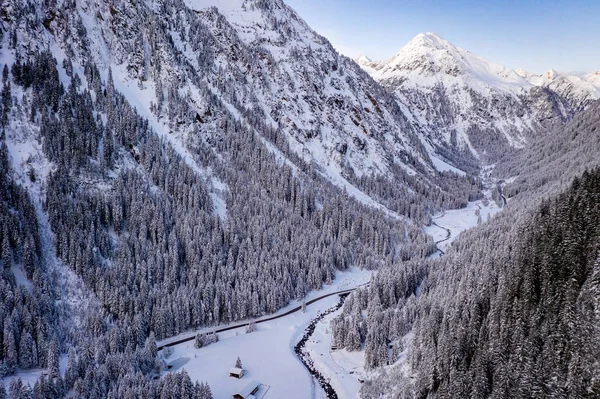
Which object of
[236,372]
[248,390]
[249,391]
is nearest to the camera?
[249,391]

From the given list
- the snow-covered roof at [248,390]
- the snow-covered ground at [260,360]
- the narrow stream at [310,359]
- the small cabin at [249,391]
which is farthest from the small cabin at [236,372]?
the narrow stream at [310,359]

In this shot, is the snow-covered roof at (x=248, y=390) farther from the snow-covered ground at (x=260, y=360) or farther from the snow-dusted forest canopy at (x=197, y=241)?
the snow-dusted forest canopy at (x=197, y=241)

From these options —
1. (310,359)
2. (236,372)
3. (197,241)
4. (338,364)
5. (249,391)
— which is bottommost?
(338,364)

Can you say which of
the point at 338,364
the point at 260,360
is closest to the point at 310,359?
the point at 338,364

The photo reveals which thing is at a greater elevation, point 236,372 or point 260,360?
point 236,372

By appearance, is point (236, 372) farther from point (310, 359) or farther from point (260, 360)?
point (310, 359)

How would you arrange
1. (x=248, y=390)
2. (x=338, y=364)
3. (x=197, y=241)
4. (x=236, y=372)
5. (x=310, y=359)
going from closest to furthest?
(x=248, y=390), (x=236, y=372), (x=338, y=364), (x=310, y=359), (x=197, y=241)

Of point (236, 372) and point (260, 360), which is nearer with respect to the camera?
point (236, 372)
